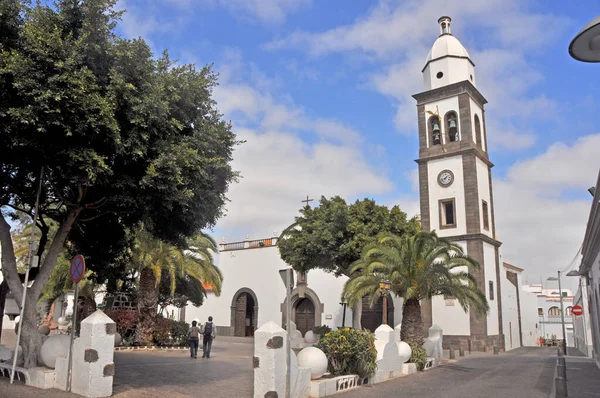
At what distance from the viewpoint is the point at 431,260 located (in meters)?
17.9

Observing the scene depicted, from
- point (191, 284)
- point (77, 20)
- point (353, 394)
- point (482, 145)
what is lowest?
point (353, 394)

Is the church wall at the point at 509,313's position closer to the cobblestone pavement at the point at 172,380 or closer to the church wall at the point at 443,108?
the church wall at the point at 443,108

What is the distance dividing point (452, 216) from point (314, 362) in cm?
2227

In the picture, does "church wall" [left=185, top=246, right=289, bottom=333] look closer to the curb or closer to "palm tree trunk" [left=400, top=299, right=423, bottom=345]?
the curb

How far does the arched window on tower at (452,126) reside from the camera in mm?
31984

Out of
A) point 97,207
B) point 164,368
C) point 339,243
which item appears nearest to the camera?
point 97,207

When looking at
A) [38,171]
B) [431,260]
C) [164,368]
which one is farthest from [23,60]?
[431,260]

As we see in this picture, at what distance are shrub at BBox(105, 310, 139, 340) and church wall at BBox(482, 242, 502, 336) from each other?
65.1 ft

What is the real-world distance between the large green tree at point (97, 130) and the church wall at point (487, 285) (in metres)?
22.6

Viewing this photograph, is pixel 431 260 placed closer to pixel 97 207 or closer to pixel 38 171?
pixel 97 207

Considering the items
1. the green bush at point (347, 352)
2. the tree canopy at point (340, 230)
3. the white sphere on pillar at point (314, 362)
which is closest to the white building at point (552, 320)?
the tree canopy at point (340, 230)

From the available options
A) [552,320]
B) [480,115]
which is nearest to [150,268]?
[480,115]

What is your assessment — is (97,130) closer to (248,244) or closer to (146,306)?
(146,306)

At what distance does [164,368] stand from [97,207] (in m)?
5.32
